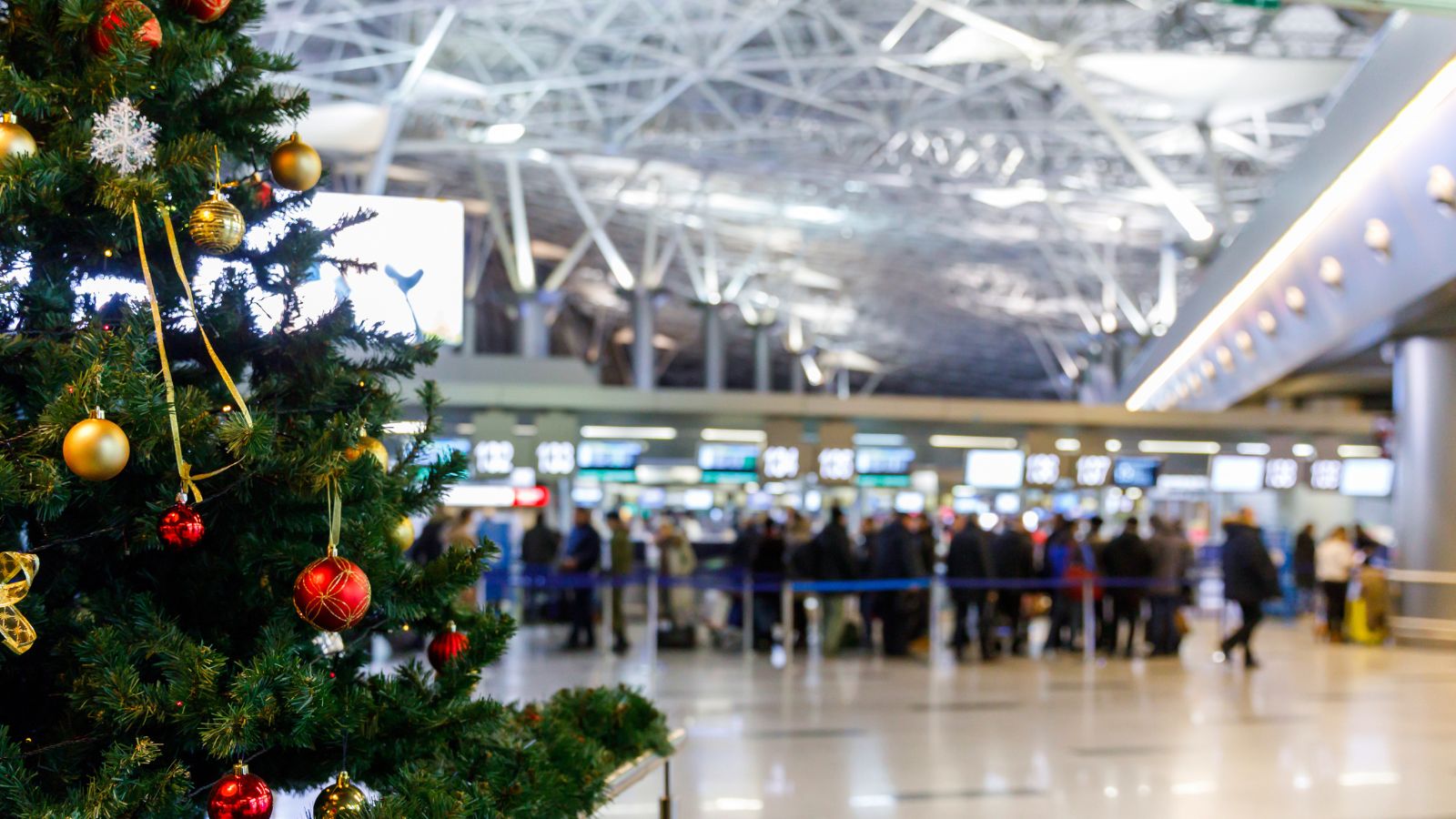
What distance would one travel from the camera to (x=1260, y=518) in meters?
30.5

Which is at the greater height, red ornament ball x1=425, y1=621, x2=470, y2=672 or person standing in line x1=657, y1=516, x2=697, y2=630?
red ornament ball x1=425, y1=621, x2=470, y2=672

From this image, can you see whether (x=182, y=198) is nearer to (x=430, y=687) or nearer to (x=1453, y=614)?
(x=430, y=687)

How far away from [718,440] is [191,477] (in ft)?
63.8

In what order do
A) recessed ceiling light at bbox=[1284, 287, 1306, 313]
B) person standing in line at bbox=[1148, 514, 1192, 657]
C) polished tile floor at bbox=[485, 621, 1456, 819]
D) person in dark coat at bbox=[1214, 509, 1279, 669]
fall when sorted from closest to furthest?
polished tile floor at bbox=[485, 621, 1456, 819] → person in dark coat at bbox=[1214, 509, 1279, 669] → person standing in line at bbox=[1148, 514, 1192, 657] → recessed ceiling light at bbox=[1284, 287, 1306, 313]

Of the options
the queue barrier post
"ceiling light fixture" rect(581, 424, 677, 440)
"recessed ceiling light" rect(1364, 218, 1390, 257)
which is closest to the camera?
"recessed ceiling light" rect(1364, 218, 1390, 257)

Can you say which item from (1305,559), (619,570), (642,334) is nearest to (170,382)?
(619,570)

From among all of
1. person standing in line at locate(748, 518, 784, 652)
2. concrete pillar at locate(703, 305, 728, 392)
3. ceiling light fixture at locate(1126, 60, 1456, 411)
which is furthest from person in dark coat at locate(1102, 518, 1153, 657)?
concrete pillar at locate(703, 305, 728, 392)

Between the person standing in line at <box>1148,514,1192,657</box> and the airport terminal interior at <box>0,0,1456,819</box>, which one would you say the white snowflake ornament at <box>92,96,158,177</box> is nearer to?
the airport terminal interior at <box>0,0,1456,819</box>

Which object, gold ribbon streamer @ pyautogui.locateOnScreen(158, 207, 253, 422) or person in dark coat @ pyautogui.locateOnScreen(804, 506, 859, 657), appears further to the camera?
person in dark coat @ pyautogui.locateOnScreen(804, 506, 859, 657)

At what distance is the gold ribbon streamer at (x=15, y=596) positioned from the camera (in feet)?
7.50

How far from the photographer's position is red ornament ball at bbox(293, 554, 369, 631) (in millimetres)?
2457

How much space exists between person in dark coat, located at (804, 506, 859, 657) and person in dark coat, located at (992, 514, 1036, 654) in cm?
169

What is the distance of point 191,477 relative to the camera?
2.50 m

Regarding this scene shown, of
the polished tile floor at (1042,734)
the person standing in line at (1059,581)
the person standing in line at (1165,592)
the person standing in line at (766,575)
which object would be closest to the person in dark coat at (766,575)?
the person standing in line at (766,575)
